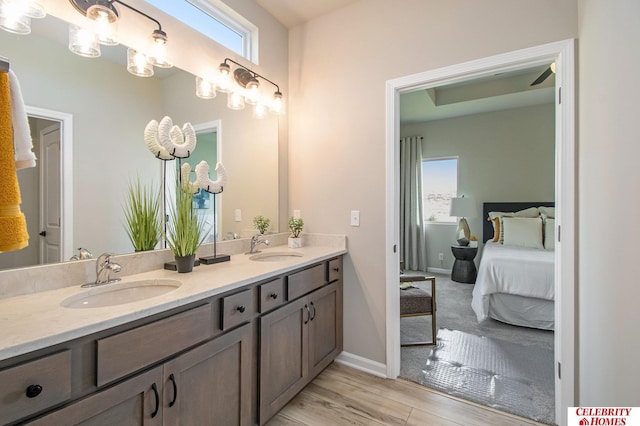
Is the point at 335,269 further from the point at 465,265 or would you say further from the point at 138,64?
the point at 465,265

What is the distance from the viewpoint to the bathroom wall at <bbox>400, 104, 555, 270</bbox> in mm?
4555

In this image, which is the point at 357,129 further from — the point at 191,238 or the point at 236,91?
the point at 191,238

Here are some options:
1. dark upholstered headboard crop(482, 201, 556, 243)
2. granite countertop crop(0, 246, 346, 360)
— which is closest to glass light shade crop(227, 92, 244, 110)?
granite countertop crop(0, 246, 346, 360)

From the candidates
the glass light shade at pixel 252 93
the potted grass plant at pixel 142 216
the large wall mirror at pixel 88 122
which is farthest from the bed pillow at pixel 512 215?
the potted grass plant at pixel 142 216

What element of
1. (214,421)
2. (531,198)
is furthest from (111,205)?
(531,198)

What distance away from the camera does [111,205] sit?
4.96 ft

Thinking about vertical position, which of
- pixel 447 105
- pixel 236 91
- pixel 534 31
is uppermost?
pixel 447 105

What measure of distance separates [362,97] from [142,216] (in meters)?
1.73

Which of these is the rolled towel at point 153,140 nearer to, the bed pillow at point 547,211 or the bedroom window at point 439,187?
the bed pillow at point 547,211

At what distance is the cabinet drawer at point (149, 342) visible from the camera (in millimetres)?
932

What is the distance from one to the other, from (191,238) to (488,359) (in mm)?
2434

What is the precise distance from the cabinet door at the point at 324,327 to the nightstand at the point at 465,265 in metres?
3.21

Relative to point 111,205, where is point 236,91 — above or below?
above

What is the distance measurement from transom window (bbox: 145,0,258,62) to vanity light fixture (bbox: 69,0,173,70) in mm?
277
